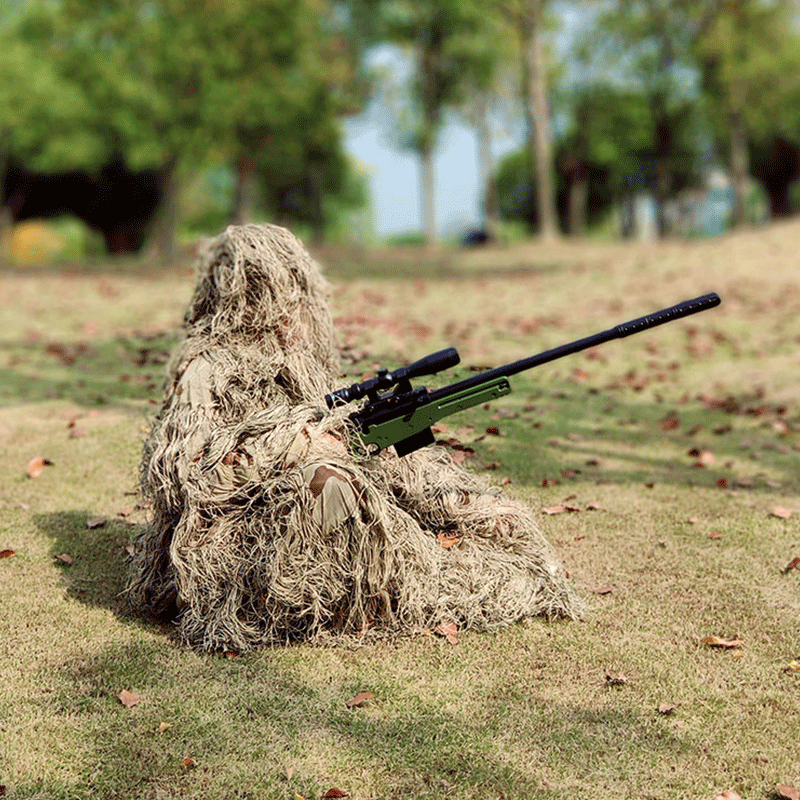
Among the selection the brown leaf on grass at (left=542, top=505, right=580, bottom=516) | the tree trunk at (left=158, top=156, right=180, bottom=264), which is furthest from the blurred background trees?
the brown leaf on grass at (left=542, top=505, right=580, bottom=516)

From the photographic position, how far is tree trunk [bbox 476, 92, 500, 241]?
32625 millimetres

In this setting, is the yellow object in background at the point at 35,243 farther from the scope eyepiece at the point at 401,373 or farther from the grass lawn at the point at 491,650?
the scope eyepiece at the point at 401,373

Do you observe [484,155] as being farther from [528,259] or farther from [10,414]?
[10,414]

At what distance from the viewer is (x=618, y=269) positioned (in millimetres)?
19109

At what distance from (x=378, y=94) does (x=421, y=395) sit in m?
33.7

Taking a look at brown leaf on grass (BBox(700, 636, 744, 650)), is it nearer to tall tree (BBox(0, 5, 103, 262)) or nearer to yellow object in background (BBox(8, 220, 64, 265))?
tall tree (BBox(0, 5, 103, 262))

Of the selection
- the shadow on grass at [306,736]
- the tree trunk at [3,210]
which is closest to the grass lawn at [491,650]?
the shadow on grass at [306,736]

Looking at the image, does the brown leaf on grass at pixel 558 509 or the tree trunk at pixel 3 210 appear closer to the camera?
the brown leaf on grass at pixel 558 509

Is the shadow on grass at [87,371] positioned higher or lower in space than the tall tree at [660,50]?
lower

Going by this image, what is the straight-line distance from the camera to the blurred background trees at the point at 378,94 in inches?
883

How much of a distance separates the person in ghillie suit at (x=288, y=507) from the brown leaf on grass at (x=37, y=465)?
2161 mm

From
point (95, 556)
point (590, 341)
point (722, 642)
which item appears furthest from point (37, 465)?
point (722, 642)

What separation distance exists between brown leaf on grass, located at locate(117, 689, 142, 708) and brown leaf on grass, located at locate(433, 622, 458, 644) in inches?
54.0

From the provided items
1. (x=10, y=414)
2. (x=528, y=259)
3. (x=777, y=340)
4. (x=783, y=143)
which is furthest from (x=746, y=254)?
(x=783, y=143)
